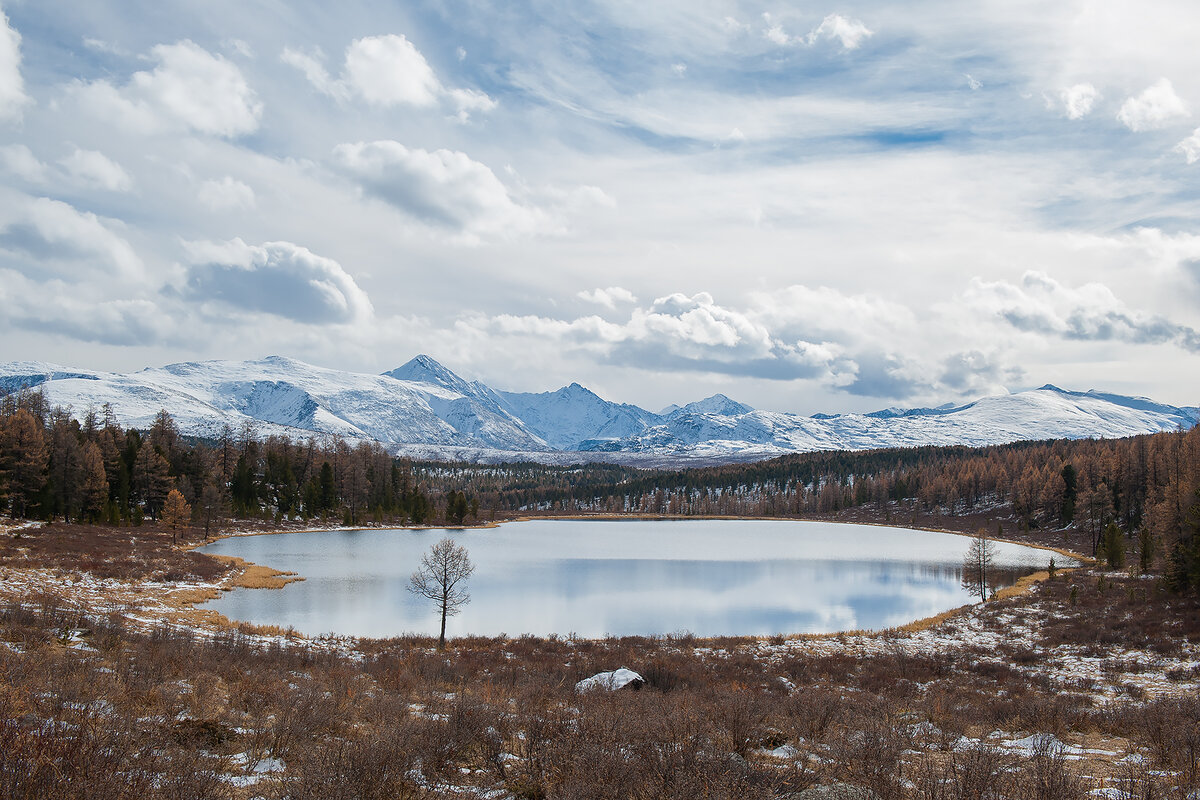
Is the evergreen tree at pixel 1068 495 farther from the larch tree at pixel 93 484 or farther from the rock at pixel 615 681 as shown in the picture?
the larch tree at pixel 93 484

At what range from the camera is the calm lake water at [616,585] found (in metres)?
39.7

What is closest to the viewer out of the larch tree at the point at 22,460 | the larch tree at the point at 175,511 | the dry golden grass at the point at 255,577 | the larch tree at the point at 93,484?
the dry golden grass at the point at 255,577

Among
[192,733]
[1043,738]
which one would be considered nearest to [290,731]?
[192,733]

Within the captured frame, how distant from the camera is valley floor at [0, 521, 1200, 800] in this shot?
7.30 metres

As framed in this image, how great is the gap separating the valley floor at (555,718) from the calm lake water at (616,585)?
30.7 ft

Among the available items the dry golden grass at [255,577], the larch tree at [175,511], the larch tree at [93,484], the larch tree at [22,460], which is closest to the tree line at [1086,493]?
the dry golden grass at [255,577]

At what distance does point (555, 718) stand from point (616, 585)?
47.3 m

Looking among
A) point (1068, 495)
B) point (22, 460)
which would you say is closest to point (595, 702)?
point (22, 460)

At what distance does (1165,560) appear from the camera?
1590 inches

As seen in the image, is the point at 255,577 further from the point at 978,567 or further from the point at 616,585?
the point at 978,567

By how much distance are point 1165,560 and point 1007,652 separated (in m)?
18.8

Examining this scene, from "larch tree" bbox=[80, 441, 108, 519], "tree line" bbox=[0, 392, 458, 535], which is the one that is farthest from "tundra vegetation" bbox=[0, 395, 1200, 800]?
"larch tree" bbox=[80, 441, 108, 519]

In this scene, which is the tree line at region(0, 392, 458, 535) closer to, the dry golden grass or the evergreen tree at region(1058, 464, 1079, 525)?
the dry golden grass

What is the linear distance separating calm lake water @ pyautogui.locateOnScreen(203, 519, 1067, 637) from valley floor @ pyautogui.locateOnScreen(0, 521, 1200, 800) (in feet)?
30.7
